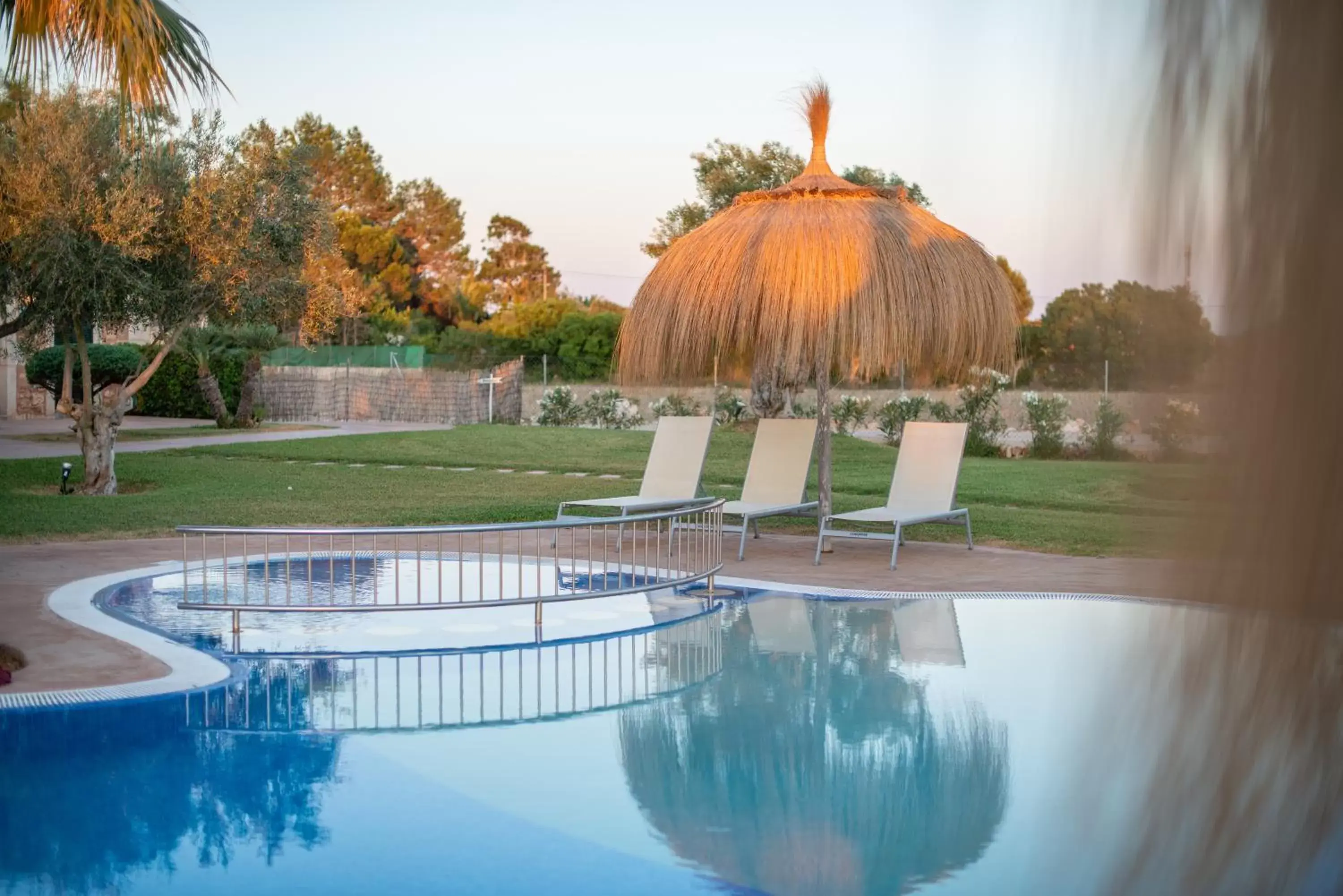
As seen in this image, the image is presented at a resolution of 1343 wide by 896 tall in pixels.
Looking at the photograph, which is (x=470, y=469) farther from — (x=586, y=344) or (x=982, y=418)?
(x=586, y=344)

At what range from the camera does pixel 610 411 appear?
92.1 ft

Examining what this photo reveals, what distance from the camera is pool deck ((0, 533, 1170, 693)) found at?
702cm

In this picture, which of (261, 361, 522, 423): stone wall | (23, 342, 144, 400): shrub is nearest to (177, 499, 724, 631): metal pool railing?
(23, 342, 144, 400): shrub

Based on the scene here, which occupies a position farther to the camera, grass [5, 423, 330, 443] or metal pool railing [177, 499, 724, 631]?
grass [5, 423, 330, 443]

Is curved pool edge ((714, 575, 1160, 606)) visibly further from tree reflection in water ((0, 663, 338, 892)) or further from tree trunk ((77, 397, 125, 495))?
tree trunk ((77, 397, 125, 495))

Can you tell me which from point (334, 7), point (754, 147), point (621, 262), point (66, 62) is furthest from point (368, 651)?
point (621, 262)

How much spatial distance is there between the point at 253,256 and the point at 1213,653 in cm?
1572

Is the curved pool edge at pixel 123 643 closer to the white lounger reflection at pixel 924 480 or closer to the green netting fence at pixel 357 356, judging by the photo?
the white lounger reflection at pixel 924 480

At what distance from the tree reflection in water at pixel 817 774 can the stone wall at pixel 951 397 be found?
1874 mm

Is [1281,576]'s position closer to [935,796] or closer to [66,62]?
[935,796]

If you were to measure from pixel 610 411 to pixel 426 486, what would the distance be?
1089cm

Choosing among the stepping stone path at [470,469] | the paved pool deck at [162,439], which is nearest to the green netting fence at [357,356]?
the paved pool deck at [162,439]

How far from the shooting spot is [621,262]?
117ft

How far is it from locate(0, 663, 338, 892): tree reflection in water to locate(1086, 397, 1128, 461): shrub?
14.4ft
